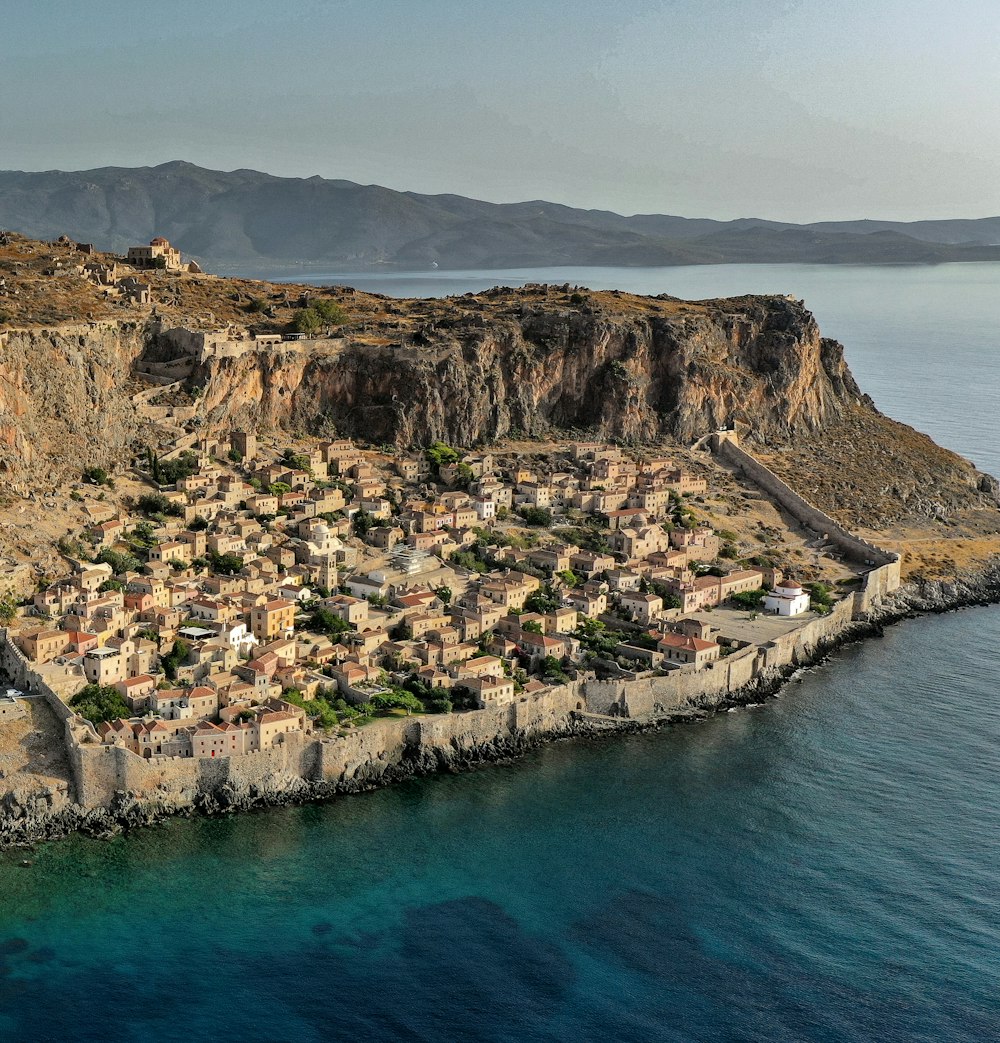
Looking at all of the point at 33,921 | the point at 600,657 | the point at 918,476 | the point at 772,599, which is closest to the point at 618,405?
the point at 918,476

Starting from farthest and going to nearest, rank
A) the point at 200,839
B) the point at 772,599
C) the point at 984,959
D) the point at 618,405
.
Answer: the point at 618,405 < the point at 772,599 < the point at 200,839 < the point at 984,959

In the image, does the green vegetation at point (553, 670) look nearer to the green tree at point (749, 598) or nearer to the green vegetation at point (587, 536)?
the green tree at point (749, 598)

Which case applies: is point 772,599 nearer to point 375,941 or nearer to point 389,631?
point 389,631

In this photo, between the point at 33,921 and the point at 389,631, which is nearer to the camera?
the point at 33,921

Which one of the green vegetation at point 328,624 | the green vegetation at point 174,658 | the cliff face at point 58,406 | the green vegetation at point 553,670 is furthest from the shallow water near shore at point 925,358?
the green vegetation at point 174,658

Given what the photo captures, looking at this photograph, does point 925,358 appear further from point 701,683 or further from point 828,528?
point 701,683

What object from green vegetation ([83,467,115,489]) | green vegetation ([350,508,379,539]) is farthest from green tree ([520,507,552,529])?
green vegetation ([83,467,115,489])

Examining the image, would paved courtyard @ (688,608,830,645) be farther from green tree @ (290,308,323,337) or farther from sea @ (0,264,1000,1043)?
green tree @ (290,308,323,337)
